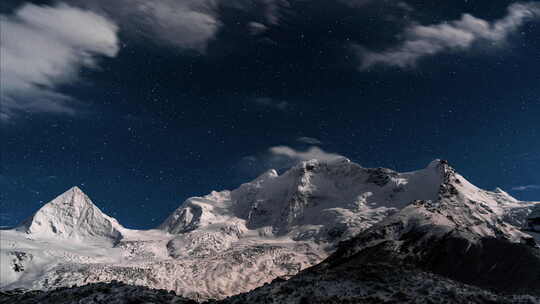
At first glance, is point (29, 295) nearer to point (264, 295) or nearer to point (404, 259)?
point (264, 295)

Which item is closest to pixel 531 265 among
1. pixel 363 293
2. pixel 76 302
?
pixel 363 293

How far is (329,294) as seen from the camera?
68062 mm

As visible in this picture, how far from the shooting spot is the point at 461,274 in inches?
6043

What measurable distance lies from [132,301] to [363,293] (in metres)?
34.5

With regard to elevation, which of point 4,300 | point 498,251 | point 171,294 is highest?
point 498,251

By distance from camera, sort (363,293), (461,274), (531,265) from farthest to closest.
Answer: (461,274) → (531,265) → (363,293)

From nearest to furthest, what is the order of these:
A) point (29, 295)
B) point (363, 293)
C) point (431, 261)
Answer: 1. point (363, 293)
2. point (29, 295)
3. point (431, 261)

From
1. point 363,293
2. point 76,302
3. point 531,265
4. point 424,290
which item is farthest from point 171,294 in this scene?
point 531,265

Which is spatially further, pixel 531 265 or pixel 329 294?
pixel 531 265

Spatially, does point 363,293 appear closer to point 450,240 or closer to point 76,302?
point 76,302

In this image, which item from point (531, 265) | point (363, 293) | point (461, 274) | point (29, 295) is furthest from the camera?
point (461, 274)

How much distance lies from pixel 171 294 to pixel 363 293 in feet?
97.1

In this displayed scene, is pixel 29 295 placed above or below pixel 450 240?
below

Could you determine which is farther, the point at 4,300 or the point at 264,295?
the point at 4,300
